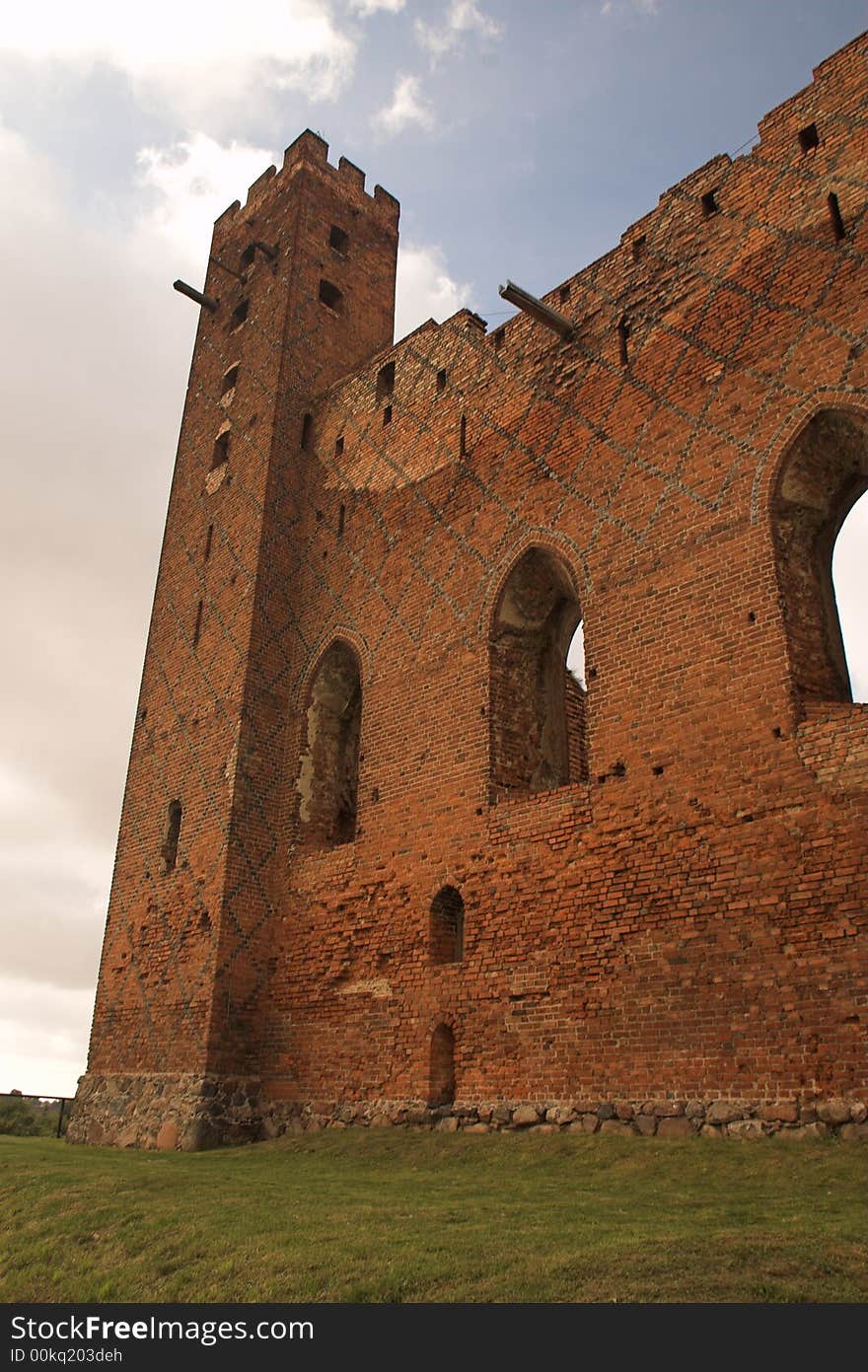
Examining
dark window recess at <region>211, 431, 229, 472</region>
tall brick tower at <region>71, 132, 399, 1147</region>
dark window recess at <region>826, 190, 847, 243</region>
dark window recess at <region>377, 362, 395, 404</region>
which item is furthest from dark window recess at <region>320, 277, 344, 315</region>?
dark window recess at <region>826, 190, 847, 243</region>

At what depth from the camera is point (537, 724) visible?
1090cm

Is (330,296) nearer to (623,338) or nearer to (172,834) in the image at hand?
(623,338)

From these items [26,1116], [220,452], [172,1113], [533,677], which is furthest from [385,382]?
[26,1116]

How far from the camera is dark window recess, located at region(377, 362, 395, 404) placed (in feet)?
46.2

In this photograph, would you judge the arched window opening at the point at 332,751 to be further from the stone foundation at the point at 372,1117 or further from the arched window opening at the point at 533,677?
the stone foundation at the point at 372,1117

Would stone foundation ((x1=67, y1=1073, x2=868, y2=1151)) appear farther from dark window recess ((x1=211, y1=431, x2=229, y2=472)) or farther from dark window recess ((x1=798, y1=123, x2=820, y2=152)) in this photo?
dark window recess ((x1=211, y1=431, x2=229, y2=472))

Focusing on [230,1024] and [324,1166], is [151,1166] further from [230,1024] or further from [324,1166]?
[230,1024]

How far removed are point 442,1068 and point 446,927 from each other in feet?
4.47

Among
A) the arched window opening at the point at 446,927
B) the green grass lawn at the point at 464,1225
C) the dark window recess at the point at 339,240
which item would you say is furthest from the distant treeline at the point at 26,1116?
the dark window recess at the point at 339,240

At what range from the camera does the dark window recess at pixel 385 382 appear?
1409 cm

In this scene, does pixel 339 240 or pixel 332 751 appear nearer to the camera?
pixel 332 751

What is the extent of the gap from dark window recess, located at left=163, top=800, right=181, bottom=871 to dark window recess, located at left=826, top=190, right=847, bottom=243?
10030mm

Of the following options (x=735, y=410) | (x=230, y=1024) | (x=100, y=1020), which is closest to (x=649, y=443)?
(x=735, y=410)

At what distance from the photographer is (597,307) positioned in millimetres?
11008
